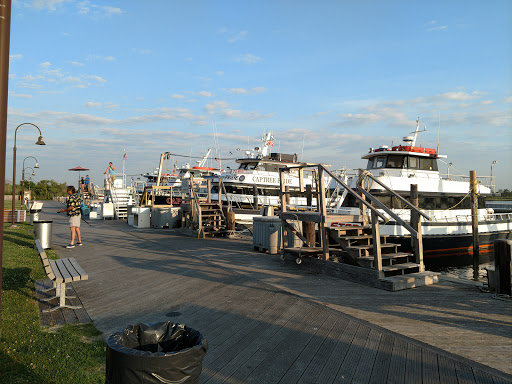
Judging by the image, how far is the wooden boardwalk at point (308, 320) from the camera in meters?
3.61

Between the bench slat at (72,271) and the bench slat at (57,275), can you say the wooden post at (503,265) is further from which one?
the bench slat at (57,275)

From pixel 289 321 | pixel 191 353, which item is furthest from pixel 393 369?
pixel 191 353

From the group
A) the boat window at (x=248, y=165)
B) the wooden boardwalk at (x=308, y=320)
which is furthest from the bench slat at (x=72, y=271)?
the boat window at (x=248, y=165)

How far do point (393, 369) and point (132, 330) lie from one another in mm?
2556

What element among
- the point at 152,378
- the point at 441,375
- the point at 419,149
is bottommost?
the point at 441,375

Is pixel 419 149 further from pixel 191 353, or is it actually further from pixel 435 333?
pixel 191 353

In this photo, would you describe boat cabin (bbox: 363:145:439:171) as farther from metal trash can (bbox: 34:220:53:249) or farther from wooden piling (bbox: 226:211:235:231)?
metal trash can (bbox: 34:220:53:249)

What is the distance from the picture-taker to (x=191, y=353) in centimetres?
245

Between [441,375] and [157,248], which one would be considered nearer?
[441,375]

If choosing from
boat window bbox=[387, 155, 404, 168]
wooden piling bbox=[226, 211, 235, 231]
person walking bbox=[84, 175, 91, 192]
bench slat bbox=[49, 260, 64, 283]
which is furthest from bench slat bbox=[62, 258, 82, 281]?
person walking bbox=[84, 175, 91, 192]

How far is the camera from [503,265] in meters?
6.00

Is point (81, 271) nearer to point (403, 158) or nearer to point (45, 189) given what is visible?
point (403, 158)

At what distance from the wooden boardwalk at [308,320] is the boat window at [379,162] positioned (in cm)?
1367

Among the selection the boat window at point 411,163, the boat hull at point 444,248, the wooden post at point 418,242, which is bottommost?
the boat hull at point 444,248
